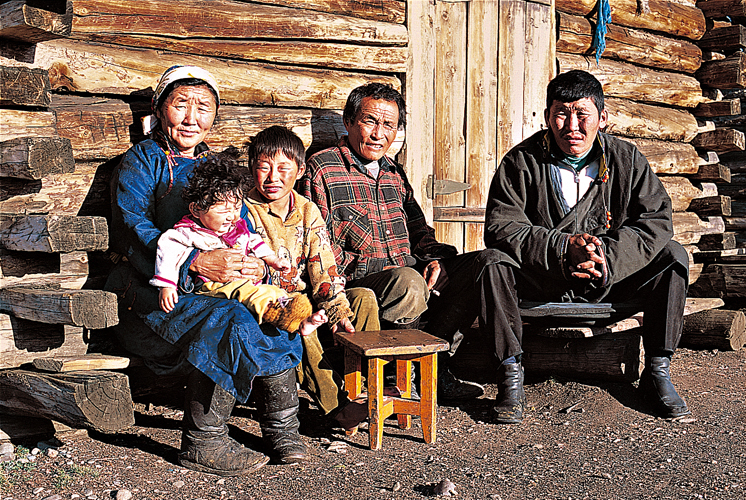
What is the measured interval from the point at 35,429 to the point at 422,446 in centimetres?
197

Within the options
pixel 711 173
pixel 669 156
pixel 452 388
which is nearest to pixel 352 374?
pixel 452 388

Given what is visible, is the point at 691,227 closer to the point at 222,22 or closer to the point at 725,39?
the point at 725,39

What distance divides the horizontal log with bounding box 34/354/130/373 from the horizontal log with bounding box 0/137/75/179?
858mm

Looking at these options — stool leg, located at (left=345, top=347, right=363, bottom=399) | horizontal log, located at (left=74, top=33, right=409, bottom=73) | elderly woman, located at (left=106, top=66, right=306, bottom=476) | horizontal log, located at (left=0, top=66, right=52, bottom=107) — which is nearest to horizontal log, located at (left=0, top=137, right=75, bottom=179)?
horizontal log, located at (left=0, top=66, right=52, bottom=107)

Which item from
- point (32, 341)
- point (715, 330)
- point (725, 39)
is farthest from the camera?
point (725, 39)

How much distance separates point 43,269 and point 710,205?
6051 mm

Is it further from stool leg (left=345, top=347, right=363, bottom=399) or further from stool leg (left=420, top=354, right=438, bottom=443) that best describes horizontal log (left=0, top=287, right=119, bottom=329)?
stool leg (left=420, top=354, right=438, bottom=443)

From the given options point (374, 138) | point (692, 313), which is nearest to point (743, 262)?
point (692, 313)

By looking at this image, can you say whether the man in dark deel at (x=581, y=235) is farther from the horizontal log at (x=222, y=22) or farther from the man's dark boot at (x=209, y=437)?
the man's dark boot at (x=209, y=437)

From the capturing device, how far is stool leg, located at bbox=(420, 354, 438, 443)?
3637 mm

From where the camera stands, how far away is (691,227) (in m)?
7.15

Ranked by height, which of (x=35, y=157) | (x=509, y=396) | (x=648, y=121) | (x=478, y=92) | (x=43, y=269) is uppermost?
(x=478, y=92)

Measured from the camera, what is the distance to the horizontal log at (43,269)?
3758 mm

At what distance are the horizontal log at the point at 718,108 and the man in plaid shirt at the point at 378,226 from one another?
4151 millimetres
